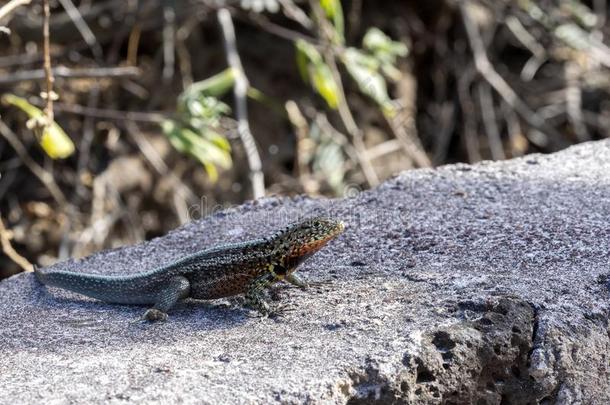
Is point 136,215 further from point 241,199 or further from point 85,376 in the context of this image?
point 85,376

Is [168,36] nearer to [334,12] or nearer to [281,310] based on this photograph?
[334,12]

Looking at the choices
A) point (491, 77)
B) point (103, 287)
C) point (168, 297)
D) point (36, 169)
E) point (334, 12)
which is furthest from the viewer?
point (491, 77)

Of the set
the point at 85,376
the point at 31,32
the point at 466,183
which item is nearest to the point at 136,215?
the point at 31,32

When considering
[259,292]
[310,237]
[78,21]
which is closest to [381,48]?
[78,21]

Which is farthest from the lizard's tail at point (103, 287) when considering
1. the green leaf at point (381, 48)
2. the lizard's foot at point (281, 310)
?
the green leaf at point (381, 48)

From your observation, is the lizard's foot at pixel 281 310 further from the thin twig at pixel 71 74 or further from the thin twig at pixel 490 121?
the thin twig at pixel 490 121

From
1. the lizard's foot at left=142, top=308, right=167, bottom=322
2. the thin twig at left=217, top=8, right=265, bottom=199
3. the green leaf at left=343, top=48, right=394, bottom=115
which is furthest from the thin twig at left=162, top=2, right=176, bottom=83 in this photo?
the lizard's foot at left=142, top=308, right=167, bottom=322

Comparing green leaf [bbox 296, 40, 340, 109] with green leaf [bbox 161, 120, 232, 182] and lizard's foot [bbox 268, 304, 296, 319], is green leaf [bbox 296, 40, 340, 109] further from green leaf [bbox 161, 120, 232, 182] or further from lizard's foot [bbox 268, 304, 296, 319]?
lizard's foot [bbox 268, 304, 296, 319]
